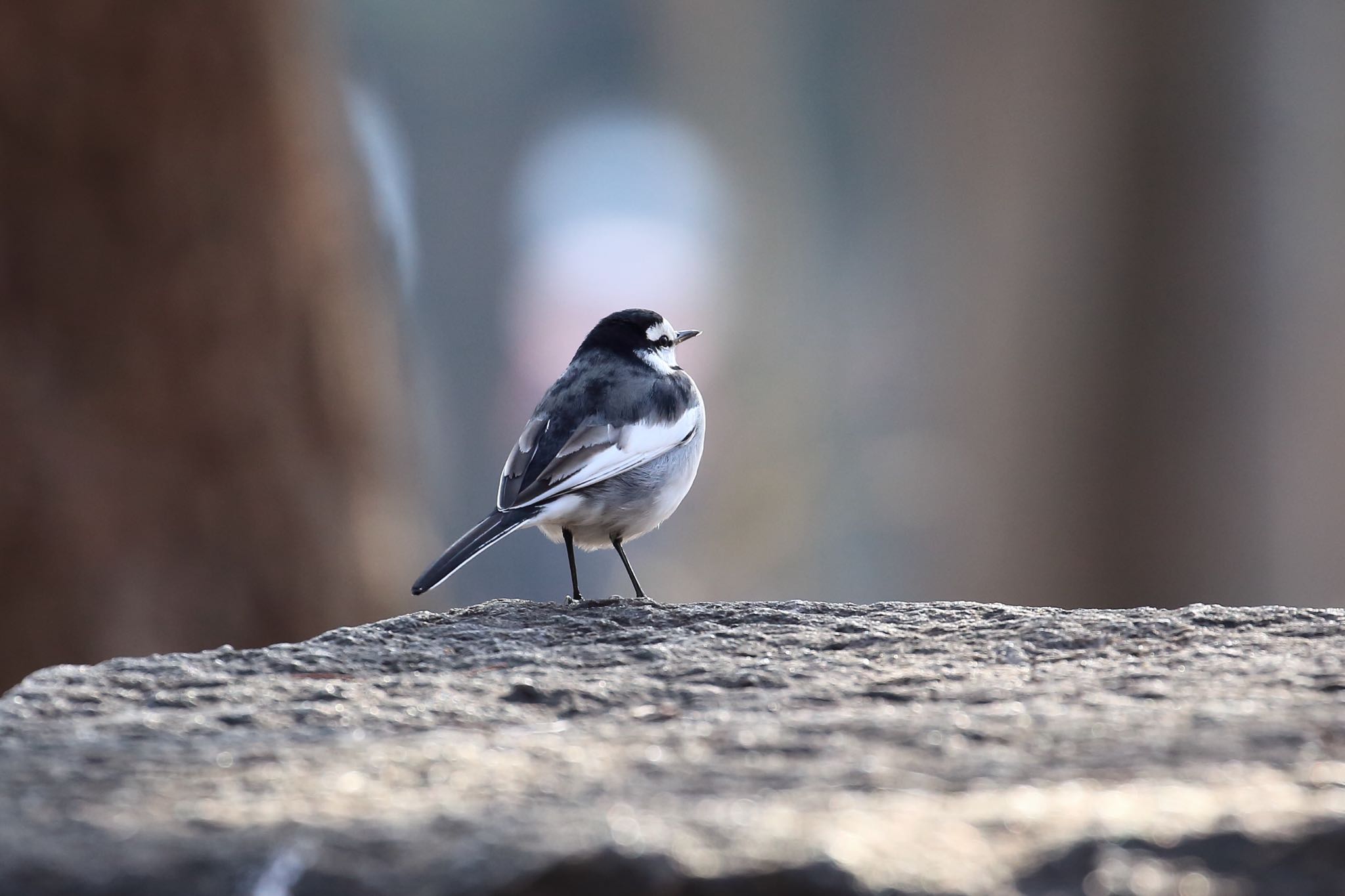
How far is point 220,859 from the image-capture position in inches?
39.7

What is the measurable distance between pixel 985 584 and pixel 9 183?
3.85m

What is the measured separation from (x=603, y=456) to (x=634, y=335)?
1.40ft

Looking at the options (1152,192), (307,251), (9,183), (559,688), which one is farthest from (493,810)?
(1152,192)

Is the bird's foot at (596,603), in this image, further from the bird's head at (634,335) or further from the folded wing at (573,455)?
the bird's head at (634,335)

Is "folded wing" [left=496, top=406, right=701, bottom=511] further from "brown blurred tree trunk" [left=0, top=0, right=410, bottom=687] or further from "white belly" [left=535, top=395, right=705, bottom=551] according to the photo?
"brown blurred tree trunk" [left=0, top=0, right=410, bottom=687]

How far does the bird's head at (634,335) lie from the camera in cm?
276

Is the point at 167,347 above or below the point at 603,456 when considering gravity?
above

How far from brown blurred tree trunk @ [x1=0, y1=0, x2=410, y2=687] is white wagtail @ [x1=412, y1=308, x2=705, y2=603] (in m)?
1.76

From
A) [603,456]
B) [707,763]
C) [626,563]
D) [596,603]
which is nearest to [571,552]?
[626,563]

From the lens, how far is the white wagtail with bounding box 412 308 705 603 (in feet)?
7.68

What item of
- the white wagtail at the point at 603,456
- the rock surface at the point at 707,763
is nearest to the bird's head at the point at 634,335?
the white wagtail at the point at 603,456

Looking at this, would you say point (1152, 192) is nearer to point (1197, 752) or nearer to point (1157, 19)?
point (1157, 19)

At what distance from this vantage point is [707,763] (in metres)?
1.22

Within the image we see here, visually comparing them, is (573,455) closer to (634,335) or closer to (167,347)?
(634,335)
